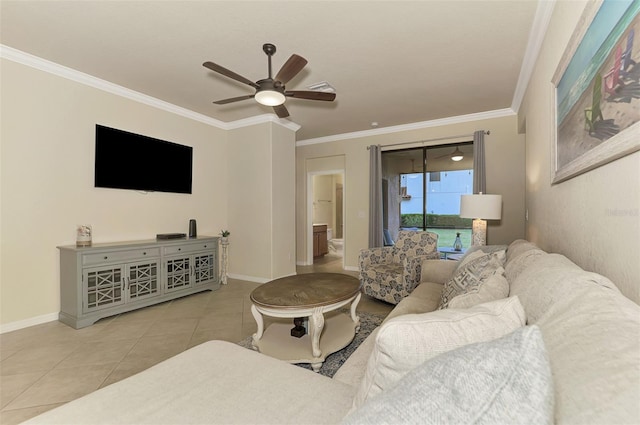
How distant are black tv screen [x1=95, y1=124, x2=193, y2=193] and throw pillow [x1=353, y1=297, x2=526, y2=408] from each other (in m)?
3.94

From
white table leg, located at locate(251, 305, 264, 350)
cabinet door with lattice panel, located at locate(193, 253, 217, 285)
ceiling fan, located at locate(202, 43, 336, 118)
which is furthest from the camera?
cabinet door with lattice panel, located at locate(193, 253, 217, 285)

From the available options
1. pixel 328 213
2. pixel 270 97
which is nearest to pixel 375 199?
pixel 270 97

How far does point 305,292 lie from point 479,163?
367cm

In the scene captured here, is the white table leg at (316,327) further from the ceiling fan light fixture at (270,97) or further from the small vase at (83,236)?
the small vase at (83,236)

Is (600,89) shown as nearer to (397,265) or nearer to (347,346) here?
(347,346)

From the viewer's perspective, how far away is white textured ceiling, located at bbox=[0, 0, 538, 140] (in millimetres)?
2254

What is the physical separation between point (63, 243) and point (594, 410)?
4272 mm

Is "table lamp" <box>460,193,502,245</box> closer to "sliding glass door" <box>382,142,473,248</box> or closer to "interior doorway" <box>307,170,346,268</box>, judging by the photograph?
"sliding glass door" <box>382,142,473,248</box>

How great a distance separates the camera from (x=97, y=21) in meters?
2.39

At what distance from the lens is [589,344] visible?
610 mm

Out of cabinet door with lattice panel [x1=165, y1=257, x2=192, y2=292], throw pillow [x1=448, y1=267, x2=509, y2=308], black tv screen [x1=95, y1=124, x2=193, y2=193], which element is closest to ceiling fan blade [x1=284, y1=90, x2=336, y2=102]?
throw pillow [x1=448, y1=267, x2=509, y2=308]

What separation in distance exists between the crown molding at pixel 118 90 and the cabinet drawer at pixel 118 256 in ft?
6.53

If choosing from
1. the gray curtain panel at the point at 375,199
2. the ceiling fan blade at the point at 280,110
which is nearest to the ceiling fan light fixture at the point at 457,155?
the gray curtain panel at the point at 375,199

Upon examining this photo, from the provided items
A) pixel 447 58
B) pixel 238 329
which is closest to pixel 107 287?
pixel 238 329
